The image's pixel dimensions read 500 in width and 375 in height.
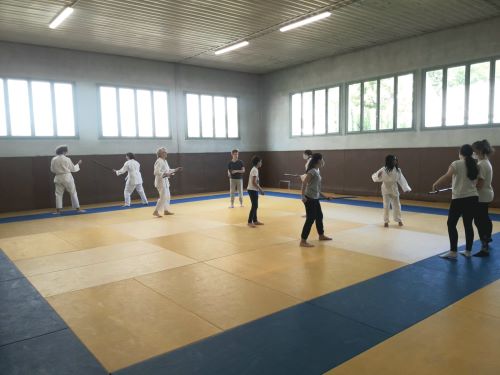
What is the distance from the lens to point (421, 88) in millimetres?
11281

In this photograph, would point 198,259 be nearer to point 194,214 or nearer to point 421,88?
point 194,214

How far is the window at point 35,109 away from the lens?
36.5 feet

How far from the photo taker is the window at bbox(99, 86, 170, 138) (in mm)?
12875

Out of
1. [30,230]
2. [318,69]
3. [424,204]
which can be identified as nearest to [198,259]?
[30,230]

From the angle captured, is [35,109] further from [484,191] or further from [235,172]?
[484,191]

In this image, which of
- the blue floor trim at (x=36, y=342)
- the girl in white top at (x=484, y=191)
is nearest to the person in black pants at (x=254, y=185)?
the girl in white top at (x=484, y=191)

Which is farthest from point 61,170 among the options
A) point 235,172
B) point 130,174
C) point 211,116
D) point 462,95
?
point 462,95

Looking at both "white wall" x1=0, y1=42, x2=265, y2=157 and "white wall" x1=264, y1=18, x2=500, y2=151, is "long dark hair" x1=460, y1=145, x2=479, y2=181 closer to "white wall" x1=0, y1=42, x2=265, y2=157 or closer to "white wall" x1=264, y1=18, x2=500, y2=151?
"white wall" x1=264, y1=18, x2=500, y2=151

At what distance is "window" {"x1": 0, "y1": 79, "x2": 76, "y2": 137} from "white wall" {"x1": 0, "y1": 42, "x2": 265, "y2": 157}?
0.22 m

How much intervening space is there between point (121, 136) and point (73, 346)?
426 inches

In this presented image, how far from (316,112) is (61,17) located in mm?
8766

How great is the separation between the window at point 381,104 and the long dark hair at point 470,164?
6.97 m

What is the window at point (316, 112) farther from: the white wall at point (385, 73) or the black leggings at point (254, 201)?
the black leggings at point (254, 201)

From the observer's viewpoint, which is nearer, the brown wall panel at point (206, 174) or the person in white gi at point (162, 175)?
the person in white gi at point (162, 175)
